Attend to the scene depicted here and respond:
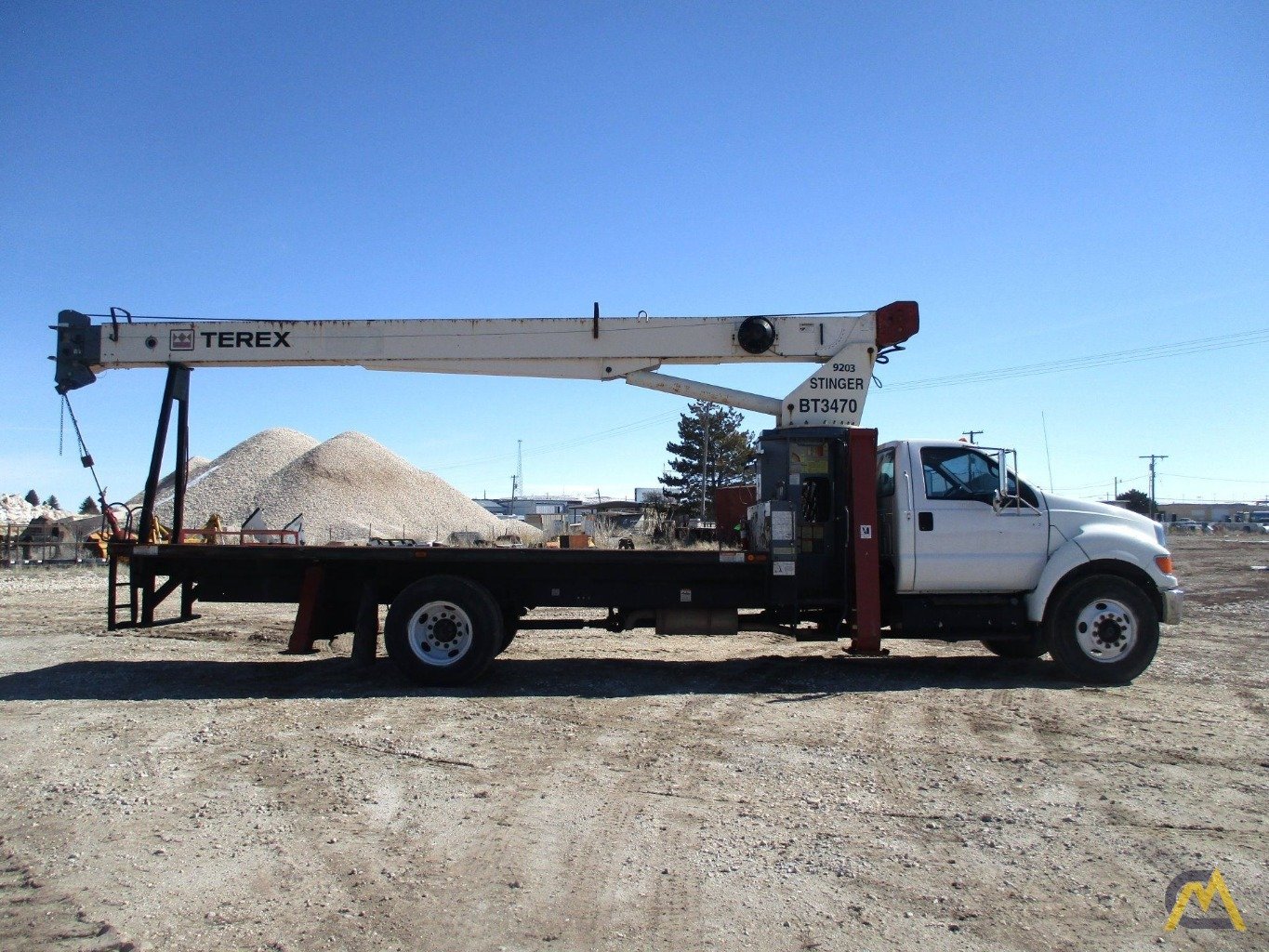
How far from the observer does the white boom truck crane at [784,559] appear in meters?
9.17

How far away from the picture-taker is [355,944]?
373 centimetres

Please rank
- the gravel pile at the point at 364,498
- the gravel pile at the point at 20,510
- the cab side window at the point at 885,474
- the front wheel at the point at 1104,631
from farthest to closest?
the gravel pile at the point at 20,510
the gravel pile at the point at 364,498
the cab side window at the point at 885,474
the front wheel at the point at 1104,631

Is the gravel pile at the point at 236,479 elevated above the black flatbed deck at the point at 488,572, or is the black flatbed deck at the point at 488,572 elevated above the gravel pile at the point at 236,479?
the gravel pile at the point at 236,479

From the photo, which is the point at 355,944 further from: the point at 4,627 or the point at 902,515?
the point at 4,627

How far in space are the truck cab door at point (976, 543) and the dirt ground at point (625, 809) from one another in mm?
1024

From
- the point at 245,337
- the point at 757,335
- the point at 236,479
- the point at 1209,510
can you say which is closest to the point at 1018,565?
the point at 757,335

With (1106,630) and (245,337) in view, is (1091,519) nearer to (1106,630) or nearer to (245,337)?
(1106,630)

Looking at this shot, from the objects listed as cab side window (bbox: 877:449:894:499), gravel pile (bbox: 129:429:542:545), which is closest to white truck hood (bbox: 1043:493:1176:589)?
Answer: cab side window (bbox: 877:449:894:499)

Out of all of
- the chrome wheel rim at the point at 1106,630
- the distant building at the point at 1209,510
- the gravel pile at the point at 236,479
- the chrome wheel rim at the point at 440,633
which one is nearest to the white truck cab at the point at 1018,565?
the chrome wheel rim at the point at 1106,630

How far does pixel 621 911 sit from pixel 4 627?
12.8m

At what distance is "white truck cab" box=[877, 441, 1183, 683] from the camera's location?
911 centimetres

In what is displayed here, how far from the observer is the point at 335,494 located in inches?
1682
